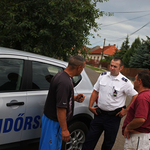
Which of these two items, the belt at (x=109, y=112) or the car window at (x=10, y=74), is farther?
the belt at (x=109, y=112)

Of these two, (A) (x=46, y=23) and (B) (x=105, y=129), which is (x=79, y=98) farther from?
(A) (x=46, y=23)

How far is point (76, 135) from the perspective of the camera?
116 inches

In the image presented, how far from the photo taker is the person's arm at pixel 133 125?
6.46 ft

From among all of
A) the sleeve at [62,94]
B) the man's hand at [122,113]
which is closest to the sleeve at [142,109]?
A: the man's hand at [122,113]

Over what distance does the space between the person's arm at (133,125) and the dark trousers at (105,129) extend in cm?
46

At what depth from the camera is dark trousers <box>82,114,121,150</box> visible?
2.66 m

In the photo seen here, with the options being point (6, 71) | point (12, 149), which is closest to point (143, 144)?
point (12, 149)

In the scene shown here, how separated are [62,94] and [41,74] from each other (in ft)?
2.60

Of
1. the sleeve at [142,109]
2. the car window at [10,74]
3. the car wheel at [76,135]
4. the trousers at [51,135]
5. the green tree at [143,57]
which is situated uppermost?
the green tree at [143,57]

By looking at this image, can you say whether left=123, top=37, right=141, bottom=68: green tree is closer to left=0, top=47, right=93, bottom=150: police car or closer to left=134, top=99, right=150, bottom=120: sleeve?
left=0, top=47, right=93, bottom=150: police car

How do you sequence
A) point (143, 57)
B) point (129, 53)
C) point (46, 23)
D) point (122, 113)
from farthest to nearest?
point (129, 53) < point (143, 57) < point (46, 23) < point (122, 113)

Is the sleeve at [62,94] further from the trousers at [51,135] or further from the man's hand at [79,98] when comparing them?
the man's hand at [79,98]

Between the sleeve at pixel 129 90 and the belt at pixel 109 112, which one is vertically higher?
the sleeve at pixel 129 90

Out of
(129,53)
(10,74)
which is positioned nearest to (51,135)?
(10,74)
